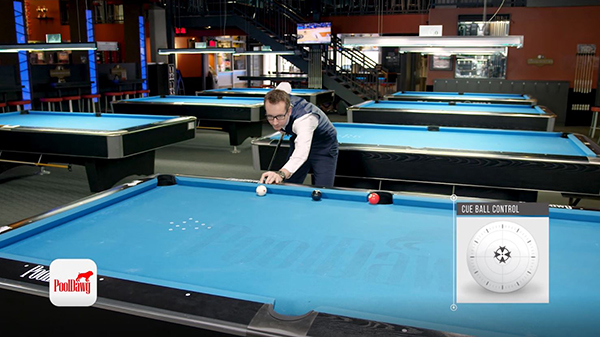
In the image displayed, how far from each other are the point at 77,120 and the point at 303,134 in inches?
134

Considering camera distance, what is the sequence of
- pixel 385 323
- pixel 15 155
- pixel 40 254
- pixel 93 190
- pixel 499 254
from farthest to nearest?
pixel 15 155 < pixel 93 190 < pixel 40 254 < pixel 385 323 < pixel 499 254

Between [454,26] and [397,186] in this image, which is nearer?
[397,186]

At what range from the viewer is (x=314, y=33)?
1230 centimetres

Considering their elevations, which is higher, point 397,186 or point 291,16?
point 291,16

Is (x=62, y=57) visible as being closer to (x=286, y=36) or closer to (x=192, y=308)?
(x=286, y=36)

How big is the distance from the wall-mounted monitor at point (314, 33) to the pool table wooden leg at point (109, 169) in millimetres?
7870

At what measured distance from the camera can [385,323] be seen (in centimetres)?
120

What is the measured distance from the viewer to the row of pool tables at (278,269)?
1273 mm

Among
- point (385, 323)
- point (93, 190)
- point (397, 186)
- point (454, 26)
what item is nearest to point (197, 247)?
point (385, 323)

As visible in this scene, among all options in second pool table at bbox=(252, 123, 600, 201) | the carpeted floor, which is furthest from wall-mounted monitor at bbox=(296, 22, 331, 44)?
second pool table at bbox=(252, 123, 600, 201)

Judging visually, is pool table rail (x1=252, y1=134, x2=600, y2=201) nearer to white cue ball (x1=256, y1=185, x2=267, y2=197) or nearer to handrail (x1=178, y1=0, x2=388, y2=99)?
white cue ball (x1=256, y1=185, x2=267, y2=197)

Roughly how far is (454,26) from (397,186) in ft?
28.8

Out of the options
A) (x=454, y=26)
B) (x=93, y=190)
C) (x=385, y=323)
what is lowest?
(x=93, y=190)

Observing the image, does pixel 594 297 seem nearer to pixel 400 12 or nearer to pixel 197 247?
pixel 197 247
